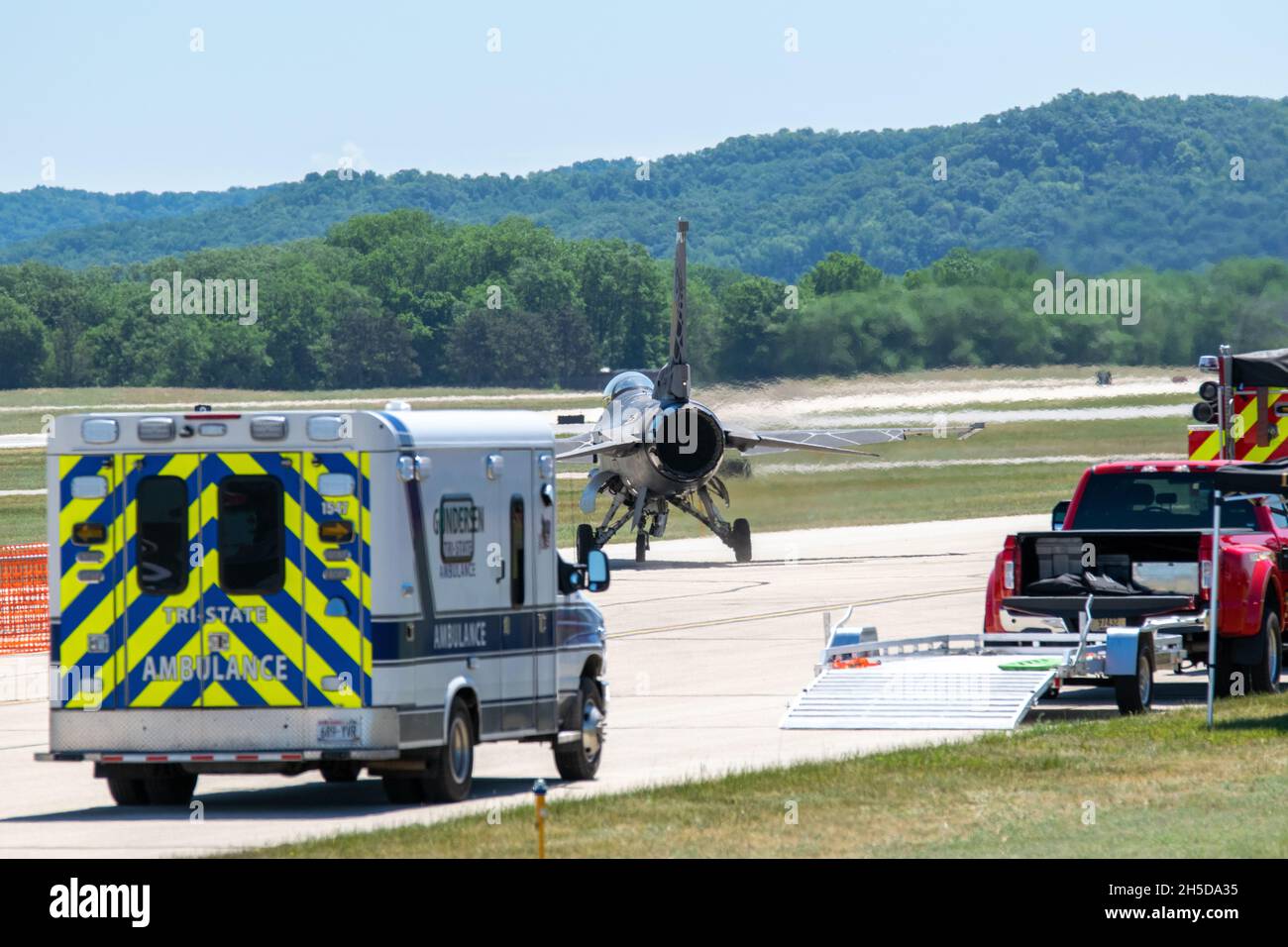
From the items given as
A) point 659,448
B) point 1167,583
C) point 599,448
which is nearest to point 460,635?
point 1167,583

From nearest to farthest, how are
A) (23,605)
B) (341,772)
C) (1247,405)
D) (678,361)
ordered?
(341,772) → (1247,405) → (23,605) → (678,361)

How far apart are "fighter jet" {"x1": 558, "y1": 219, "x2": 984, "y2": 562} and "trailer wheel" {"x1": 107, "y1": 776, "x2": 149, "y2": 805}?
23.3m

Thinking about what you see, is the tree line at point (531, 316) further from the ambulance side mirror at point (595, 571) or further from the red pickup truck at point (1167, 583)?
the ambulance side mirror at point (595, 571)

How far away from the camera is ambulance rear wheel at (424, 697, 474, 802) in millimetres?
13795

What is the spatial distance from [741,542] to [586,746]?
2475 cm

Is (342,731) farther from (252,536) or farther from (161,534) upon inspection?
(161,534)

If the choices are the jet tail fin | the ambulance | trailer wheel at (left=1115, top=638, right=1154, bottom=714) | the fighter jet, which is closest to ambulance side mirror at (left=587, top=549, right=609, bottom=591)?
the ambulance

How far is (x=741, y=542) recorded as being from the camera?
3991cm

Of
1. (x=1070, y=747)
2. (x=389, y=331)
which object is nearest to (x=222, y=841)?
(x=1070, y=747)

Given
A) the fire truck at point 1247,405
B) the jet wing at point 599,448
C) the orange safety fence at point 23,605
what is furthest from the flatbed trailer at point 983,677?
the jet wing at point 599,448

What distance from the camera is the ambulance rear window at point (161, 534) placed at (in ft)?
44.5

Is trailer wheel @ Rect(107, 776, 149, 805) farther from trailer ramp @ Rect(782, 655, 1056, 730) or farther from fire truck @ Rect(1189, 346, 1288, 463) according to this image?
fire truck @ Rect(1189, 346, 1288, 463)

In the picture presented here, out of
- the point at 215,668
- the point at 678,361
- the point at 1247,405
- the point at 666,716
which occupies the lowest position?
the point at 666,716
